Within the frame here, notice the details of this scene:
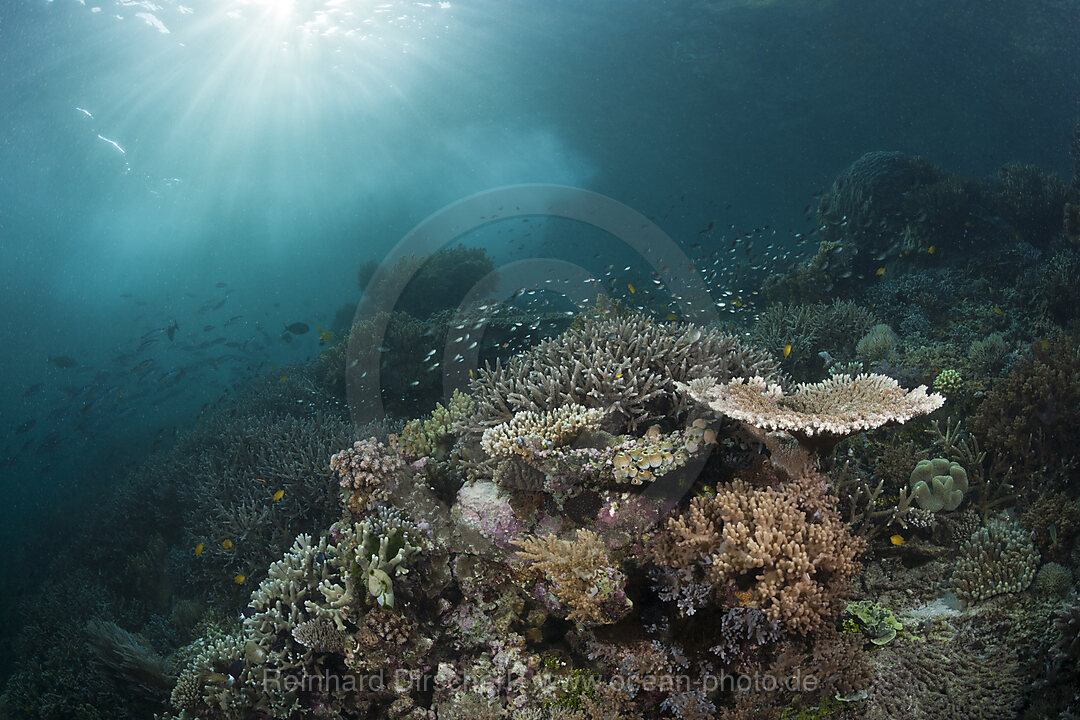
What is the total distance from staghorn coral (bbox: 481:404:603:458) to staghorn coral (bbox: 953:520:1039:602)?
3.00 m

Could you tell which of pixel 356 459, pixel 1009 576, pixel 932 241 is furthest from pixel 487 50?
pixel 1009 576

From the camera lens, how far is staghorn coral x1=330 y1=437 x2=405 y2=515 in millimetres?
4230

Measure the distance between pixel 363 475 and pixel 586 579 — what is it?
228 centimetres

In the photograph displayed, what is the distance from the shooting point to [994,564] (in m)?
3.46

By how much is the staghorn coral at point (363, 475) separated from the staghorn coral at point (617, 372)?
3.01 ft

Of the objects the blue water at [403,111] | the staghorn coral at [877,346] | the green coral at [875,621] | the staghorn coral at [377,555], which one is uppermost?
the blue water at [403,111]

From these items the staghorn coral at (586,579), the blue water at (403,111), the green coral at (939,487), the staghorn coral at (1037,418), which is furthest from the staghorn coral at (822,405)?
the blue water at (403,111)

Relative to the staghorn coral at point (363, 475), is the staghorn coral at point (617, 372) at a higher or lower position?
higher

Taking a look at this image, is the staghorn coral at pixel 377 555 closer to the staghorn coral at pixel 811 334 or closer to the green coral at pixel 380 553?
the green coral at pixel 380 553

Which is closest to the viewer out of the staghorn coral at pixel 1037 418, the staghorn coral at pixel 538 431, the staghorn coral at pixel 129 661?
the staghorn coral at pixel 538 431

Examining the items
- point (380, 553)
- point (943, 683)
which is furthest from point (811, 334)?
point (380, 553)

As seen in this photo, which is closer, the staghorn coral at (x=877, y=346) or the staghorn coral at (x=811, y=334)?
the staghorn coral at (x=877, y=346)

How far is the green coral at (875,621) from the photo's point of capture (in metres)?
3.20

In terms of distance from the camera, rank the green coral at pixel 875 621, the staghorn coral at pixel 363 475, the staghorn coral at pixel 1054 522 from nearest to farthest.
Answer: the green coral at pixel 875 621 < the staghorn coral at pixel 1054 522 < the staghorn coral at pixel 363 475
